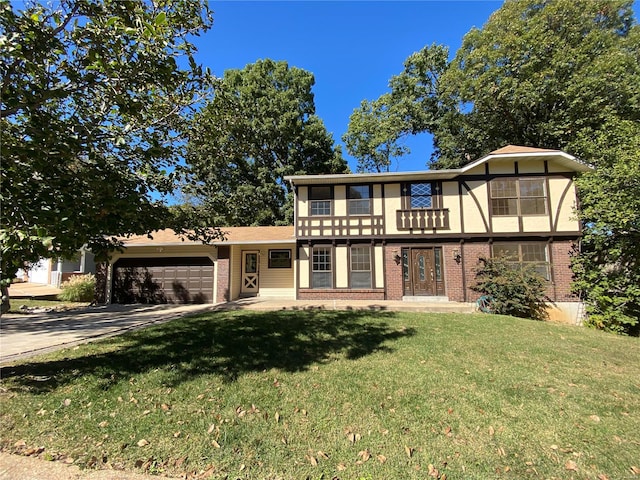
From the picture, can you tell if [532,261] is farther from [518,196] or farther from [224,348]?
[224,348]

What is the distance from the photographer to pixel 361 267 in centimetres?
1332

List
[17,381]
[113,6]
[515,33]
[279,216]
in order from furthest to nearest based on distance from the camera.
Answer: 1. [279,216]
2. [515,33]
3. [17,381]
4. [113,6]

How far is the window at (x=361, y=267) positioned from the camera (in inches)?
520

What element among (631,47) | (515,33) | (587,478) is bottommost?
(587,478)

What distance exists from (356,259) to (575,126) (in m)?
12.8

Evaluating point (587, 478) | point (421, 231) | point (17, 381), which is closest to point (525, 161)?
point (421, 231)

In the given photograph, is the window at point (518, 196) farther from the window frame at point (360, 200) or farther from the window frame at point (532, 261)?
the window frame at point (360, 200)

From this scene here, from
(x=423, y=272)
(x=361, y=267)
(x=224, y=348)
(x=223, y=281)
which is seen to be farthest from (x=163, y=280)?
(x=423, y=272)

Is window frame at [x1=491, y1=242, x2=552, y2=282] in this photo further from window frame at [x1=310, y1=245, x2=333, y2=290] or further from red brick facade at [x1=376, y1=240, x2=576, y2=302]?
window frame at [x1=310, y1=245, x2=333, y2=290]

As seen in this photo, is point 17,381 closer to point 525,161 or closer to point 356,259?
point 356,259

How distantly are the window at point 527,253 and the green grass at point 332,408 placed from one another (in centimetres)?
617

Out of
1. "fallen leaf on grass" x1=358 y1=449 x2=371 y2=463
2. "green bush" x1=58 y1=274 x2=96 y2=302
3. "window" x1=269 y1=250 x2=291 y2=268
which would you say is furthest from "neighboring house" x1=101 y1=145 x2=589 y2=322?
"fallen leaf on grass" x1=358 y1=449 x2=371 y2=463

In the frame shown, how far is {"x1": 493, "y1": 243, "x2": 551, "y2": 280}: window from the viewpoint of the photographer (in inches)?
475

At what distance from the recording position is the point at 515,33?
53.1 ft
